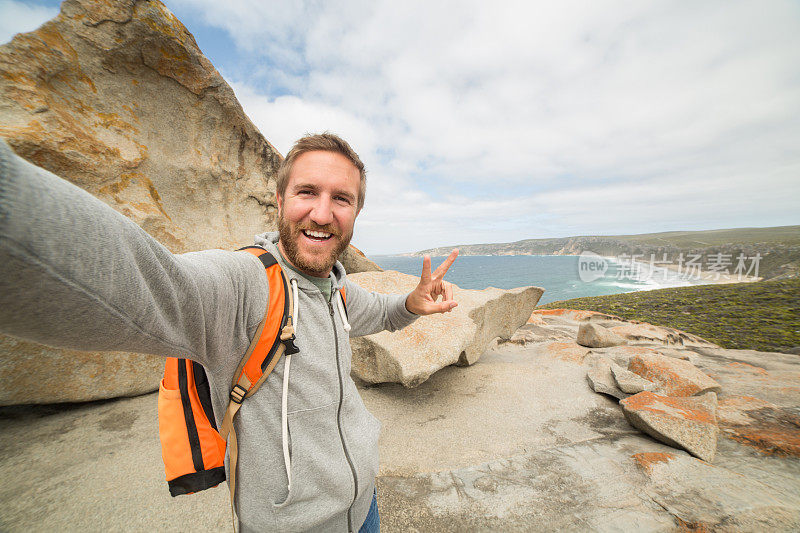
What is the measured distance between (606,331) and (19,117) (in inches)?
483

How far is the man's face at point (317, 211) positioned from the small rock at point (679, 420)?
462cm

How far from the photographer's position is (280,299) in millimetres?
1558

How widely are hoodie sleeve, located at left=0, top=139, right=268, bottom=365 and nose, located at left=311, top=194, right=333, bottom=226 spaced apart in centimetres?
80

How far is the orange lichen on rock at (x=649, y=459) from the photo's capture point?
324 centimetres

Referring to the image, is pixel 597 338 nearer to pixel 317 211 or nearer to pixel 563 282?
pixel 317 211

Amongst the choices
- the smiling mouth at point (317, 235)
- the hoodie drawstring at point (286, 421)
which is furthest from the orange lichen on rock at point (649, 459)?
the smiling mouth at point (317, 235)

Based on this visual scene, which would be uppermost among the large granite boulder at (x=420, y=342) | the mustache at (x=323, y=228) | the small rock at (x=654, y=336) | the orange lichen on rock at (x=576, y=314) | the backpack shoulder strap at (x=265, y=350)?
the mustache at (x=323, y=228)

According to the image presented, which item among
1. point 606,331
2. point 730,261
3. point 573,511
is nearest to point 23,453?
point 573,511

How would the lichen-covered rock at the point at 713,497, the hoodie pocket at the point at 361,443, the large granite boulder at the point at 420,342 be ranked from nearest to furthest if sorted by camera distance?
the hoodie pocket at the point at 361,443, the lichen-covered rock at the point at 713,497, the large granite boulder at the point at 420,342

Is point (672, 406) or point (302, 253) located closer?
point (302, 253)

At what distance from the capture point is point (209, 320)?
123cm

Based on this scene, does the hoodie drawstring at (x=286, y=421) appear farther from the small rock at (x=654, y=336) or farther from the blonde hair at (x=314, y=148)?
the small rock at (x=654, y=336)

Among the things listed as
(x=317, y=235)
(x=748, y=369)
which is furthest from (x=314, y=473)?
(x=748, y=369)

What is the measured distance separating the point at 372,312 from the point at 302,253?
1.07 metres
